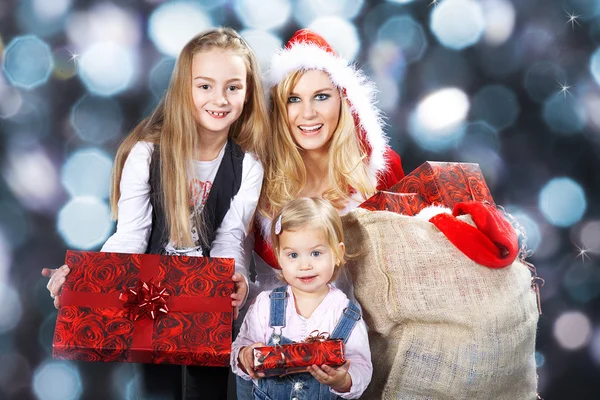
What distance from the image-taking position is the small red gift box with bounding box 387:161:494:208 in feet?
7.40

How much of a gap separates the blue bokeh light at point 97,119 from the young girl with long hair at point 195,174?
0.38m

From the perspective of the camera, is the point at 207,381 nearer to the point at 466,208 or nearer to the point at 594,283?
the point at 466,208

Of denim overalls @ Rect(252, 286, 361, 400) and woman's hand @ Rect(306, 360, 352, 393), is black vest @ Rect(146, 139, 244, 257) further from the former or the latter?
woman's hand @ Rect(306, 360, 352, 393)

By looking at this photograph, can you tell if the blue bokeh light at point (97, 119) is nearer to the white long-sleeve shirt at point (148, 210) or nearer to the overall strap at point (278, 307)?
the white long-sleeve shirt at point (148, 210)

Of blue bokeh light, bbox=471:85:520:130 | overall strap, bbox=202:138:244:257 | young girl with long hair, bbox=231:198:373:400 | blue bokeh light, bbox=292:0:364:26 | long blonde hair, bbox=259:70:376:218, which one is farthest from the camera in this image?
blue bokeh light, bbox=471:85:520:130

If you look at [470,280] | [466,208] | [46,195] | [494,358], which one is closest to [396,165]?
[466,208]

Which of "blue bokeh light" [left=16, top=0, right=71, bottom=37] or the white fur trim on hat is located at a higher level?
"blue bokeh light" [left=16, top=0, right=71, bottom=37]

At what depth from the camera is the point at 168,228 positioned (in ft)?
7.41

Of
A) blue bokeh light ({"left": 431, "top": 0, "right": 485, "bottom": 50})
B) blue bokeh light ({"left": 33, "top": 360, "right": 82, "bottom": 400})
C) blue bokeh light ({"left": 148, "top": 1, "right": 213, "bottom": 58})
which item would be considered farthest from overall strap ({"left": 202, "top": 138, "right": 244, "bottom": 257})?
blue bokeh light ({"left": 431, "top": 0, "right": 485, "bottom": 50})

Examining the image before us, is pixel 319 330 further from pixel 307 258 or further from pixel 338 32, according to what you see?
pixel 338 32

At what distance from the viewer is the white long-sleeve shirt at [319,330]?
Result: 1.90 meters

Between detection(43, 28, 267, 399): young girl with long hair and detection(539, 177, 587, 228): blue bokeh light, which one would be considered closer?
detection(43, 28, 267, 399): young girl with long hair

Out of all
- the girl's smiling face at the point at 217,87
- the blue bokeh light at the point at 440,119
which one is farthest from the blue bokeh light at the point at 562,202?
the girl's smiling face at the point at 217,87

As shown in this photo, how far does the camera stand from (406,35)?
286 centimetres
